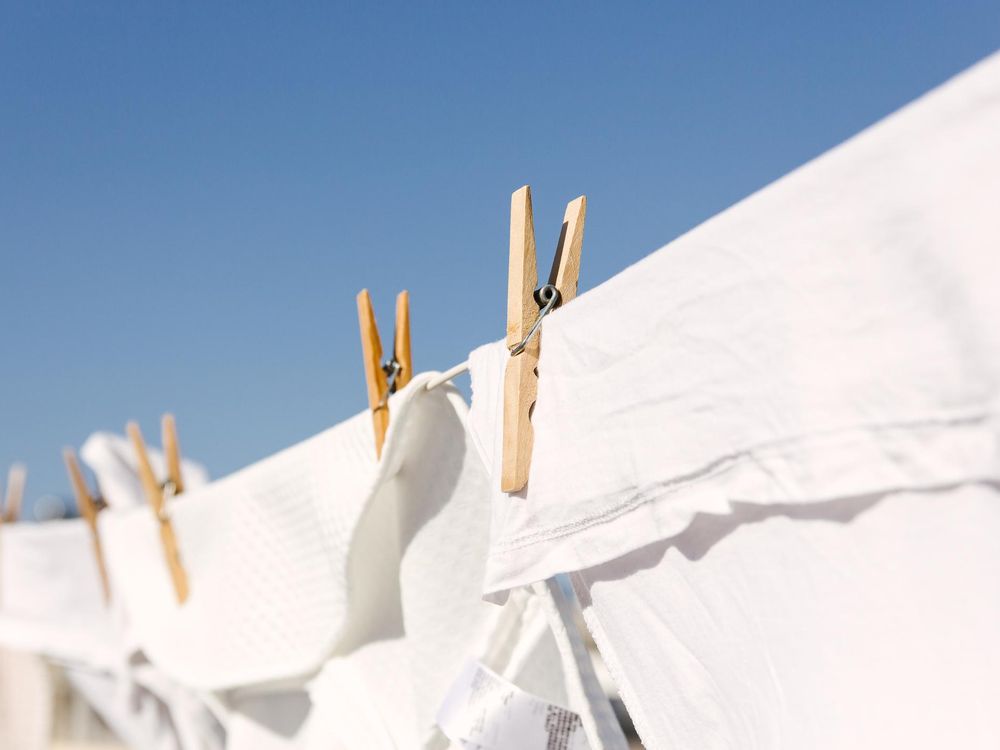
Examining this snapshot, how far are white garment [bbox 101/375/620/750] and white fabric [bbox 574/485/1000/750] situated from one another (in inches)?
4.4

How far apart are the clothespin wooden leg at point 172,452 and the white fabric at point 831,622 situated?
83cm

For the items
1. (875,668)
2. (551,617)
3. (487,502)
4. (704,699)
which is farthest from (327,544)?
(875,668)

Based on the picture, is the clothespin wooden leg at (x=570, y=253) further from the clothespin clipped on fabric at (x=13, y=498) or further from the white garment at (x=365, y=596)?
the clothespin clipped on fabric at (x=13, y=498)

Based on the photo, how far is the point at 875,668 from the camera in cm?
35

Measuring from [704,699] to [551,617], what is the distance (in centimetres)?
12

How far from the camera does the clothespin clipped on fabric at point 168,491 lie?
108 centimetres

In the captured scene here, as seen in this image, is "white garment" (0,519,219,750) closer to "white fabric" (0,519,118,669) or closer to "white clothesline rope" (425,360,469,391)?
"white fabric" (0,519,118,669)

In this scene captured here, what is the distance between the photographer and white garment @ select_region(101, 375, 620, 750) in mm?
701

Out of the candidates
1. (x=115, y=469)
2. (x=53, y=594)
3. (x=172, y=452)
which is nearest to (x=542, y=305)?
(x=172, y=452)

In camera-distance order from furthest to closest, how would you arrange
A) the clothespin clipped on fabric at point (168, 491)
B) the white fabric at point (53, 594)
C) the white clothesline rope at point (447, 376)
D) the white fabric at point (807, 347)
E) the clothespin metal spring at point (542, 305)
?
the white fabric at point (53, 594) < the clothespin clipped on fabric at point (168, 491) < the white clothesline rope at point (447, 376) < the clothespin metal spring at point (542, 305) < the white fabric at point (807, 347)

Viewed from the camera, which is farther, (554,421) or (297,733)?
(297,733)

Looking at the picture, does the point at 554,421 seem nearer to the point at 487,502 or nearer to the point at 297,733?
the point at 487,502

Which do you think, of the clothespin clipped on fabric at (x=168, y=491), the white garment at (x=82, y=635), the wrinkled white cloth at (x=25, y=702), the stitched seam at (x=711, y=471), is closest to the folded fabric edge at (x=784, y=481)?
the stitched seam at (x=711, y=471)

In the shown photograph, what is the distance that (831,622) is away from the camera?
37 cm
